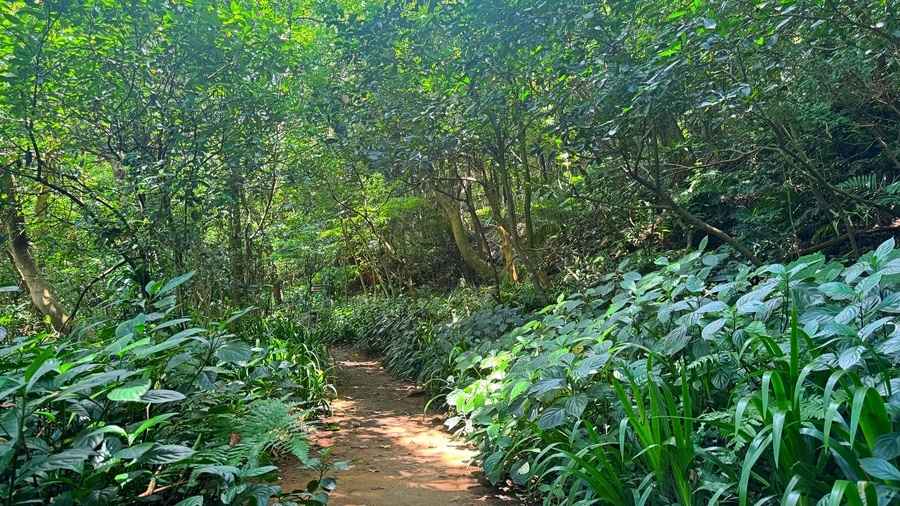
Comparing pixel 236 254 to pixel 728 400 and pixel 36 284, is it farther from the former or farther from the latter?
pixel 728 400

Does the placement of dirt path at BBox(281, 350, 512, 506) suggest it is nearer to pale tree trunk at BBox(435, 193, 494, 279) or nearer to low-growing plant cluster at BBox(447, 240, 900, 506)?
low-growing plant cluster at BBox(447, 240, 900, 506)

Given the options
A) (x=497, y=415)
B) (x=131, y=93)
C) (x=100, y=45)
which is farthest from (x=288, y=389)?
(x=100, y=45)

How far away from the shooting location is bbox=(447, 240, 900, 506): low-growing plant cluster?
185 cm

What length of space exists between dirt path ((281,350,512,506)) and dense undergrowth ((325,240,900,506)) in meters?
0.23

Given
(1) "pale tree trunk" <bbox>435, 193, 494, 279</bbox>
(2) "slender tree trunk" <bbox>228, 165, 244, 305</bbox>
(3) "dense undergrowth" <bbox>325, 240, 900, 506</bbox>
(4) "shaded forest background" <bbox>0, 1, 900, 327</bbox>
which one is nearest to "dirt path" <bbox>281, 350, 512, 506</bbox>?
(3) "dense undergrowth" <bbox>325, 240, 900, 506</bbox>

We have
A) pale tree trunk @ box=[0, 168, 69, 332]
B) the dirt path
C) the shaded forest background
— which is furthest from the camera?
pale tree trunk @ box=[0, 168, 69, 332]

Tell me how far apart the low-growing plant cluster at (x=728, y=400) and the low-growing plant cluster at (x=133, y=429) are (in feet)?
4.54

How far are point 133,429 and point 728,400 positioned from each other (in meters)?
2.53

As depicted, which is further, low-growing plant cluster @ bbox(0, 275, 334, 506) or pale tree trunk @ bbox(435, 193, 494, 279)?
pale tree trunk @ bbox(435, 193, 494, 279)

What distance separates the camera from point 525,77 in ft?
17.0

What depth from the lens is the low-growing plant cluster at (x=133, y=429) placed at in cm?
160

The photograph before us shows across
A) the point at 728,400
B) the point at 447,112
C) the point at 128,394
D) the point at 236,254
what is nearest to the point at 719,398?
the point at 728,400

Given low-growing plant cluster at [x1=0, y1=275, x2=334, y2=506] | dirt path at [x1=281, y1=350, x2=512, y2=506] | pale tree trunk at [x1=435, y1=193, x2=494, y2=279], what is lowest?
dirt path at [x1=281, y1=350, x2=512, y2=506]

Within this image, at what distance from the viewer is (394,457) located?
13.3 ft
